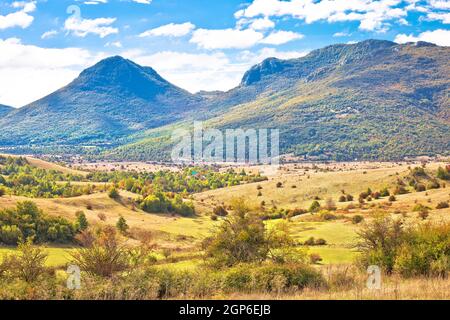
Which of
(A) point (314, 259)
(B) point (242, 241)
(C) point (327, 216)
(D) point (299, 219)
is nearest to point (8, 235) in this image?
(B) point (242, 241)

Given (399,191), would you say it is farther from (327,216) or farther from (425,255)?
(425,255)

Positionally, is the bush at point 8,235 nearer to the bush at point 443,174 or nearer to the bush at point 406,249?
the bush at point 406,249

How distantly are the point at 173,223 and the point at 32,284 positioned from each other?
1623 inches

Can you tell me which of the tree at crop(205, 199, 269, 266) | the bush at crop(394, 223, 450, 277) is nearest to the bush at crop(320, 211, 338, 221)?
the bush at crop(394, 223, 450, 277)

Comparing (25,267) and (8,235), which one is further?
(8,235)

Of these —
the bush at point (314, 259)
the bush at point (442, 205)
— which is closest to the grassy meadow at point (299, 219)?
the bush at point (314, 259)

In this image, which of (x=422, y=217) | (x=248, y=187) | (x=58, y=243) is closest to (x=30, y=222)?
(x=58, y=243)

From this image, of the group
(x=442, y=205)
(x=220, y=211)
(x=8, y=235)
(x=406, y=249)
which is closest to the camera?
(x=406, y=249)

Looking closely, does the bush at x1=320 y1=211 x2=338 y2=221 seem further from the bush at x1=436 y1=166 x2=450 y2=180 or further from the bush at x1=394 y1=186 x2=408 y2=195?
the bush at x1=436 y1=166 x2=450 y2=180

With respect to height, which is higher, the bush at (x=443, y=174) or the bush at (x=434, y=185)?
the bush at (x=443, y=174)

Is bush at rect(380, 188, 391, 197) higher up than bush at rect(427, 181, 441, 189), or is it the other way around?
bush at rect(427, 181, 441, 189)

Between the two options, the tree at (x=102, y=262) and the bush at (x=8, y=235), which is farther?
the bush at (x=8, y=235)

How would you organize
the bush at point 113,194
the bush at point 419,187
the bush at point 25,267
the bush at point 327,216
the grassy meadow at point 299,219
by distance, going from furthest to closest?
the bush at point 419,187 < the bush at point 113,194 < the bush at point 327,216 < the bush at point 25,267 < the grassy meadow at point 299,219
